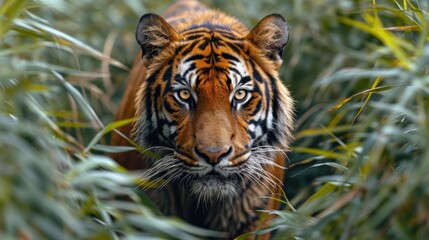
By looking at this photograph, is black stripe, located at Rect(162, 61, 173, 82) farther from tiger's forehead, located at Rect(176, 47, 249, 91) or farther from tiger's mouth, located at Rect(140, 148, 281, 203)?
Answer: tiger's mouth, located at Rect(140, 148, 281, 203)

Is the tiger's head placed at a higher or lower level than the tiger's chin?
higher

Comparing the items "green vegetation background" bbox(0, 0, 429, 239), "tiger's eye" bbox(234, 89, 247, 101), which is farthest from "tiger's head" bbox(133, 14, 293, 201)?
"green vegetation background" bbox(0, 0, 429, 239)

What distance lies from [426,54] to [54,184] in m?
1.45

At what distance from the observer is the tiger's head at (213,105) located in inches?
158

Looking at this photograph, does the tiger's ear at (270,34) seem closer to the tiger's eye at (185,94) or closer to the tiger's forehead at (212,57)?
the tiger's forehead at (212,57)

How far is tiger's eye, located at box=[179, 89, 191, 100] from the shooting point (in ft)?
13.7

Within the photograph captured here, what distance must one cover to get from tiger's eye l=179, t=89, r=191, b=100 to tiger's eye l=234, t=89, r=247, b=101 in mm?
225

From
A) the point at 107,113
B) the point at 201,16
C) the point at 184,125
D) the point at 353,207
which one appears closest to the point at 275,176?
the point at 184,125

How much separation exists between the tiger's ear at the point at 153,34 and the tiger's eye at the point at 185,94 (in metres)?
0.34

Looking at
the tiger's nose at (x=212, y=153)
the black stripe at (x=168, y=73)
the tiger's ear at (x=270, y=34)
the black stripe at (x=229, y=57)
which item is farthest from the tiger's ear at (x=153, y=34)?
the tiger's nose at (x=212, y=153)

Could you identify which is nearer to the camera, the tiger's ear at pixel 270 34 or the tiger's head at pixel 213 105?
the tiger's head at pixel 213 105

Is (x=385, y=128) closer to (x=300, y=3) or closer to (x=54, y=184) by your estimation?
(x=54, y=184)

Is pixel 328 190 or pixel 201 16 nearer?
pixel 328 190

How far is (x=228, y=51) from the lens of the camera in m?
4.34
